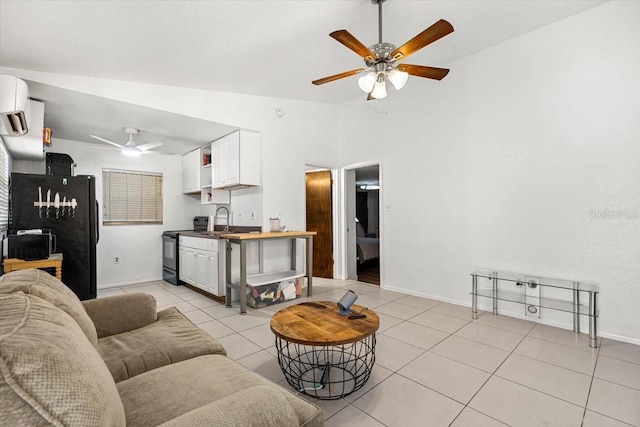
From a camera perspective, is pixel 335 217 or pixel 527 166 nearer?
pixel 527 166

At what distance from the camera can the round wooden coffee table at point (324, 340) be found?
5.95 ft

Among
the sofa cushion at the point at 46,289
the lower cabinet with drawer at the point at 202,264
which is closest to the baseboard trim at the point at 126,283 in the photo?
the lower cabinet with drawer at the point at 202,264

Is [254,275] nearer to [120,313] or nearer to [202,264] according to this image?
[202,264]

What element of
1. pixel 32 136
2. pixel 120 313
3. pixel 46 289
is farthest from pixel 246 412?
pixel 32 136

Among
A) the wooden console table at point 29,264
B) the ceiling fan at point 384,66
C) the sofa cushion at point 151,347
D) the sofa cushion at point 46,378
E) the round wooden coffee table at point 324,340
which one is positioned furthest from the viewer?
the wooden console table at point 29,264

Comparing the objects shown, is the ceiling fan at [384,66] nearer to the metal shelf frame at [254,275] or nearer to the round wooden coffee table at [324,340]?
the round wooden coffee table at [324,340]

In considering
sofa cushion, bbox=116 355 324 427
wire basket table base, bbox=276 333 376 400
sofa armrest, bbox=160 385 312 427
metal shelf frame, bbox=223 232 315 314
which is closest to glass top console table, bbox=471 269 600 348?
wire basket table base, bbox=276 333 376 400

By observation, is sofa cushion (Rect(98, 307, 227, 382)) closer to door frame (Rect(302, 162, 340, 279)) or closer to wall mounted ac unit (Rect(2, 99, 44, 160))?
wall mounted ac unit (Rect(2, 99, 44, 160))

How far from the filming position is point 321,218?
5.68m

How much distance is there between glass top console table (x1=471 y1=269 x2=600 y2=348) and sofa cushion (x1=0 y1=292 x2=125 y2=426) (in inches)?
144

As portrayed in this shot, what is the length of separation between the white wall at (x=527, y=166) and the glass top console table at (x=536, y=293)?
110 mm

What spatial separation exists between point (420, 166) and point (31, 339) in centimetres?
429

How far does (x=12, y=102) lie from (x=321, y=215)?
167 inches

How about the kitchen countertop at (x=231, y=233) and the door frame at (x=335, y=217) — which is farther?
the door frame at (x=335, y=217)
